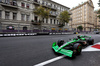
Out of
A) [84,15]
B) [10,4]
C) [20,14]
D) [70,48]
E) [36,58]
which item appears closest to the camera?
[36,58]

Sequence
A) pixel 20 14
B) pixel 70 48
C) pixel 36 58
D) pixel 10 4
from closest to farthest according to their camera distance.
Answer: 1. pixel 36 58
2. pixel 70 48
3. pixel 10 4
4. pixel 20 14

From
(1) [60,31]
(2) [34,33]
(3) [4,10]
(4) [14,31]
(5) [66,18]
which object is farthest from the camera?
(5) [66,18]

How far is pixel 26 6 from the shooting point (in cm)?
2030

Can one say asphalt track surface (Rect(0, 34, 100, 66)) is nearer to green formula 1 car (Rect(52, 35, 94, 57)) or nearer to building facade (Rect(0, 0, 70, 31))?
green formula 1 car (Rect(52, 35, 94, 57))

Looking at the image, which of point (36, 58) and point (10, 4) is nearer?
point (36, 58)

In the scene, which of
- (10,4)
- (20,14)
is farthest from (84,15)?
(10,4)

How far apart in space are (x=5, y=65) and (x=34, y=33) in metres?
12.2

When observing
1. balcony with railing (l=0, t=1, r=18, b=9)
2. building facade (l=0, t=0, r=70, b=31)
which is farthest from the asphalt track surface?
balcony with railing (l=0, t=1, r=18, b=9)

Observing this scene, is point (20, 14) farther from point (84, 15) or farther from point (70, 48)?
point (84, 15)

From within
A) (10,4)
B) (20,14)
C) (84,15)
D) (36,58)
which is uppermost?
(84,15)

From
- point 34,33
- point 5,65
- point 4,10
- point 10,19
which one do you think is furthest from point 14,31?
point 5,65

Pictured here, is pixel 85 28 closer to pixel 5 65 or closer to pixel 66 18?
pixel 66 18

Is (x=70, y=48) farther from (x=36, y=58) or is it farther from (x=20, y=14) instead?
(x=20, y=14)

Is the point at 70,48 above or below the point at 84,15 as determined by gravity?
below
